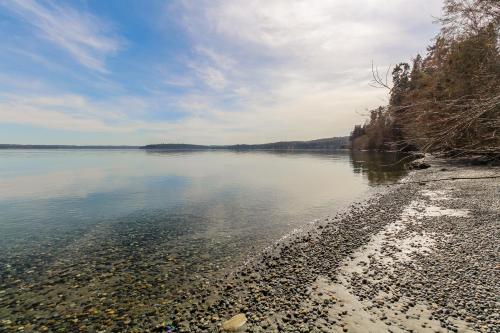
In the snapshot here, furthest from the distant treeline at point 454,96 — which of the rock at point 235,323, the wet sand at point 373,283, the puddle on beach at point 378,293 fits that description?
the rock at point 235,323

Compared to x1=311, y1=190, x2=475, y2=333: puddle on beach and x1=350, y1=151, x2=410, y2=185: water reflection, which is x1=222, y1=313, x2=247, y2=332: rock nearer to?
x1=311, y1=190, x2=475, y2=333: puddle on beach

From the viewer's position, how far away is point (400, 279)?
11.4 m

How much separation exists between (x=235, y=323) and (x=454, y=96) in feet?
127

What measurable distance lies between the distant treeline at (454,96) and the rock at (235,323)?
22.8 feet

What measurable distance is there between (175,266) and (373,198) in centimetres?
2264

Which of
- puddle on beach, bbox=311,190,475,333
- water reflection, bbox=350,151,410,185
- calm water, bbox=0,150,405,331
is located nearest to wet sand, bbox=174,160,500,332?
puddle on beach, bbox=311,190,475,333

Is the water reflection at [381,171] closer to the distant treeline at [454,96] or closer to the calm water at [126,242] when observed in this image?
the distant treeline at [454,96]

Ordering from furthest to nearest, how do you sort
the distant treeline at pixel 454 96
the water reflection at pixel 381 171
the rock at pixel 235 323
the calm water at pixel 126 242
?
1. the water reflection at pixel 381 171
2. the calm water at pixel 126 242
3. the rock at pixel 235 323
4. the distant treeline at pixel 454 96

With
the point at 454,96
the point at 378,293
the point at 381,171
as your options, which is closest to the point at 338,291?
the point at 378,293

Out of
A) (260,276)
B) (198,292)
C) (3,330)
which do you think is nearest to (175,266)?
(198,292)

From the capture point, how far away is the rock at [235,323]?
8.90 meters

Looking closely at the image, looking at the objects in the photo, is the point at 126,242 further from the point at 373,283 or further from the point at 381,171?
the point at 381,171

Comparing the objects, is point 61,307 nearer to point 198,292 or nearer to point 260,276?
point 198,292

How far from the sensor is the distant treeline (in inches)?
231
